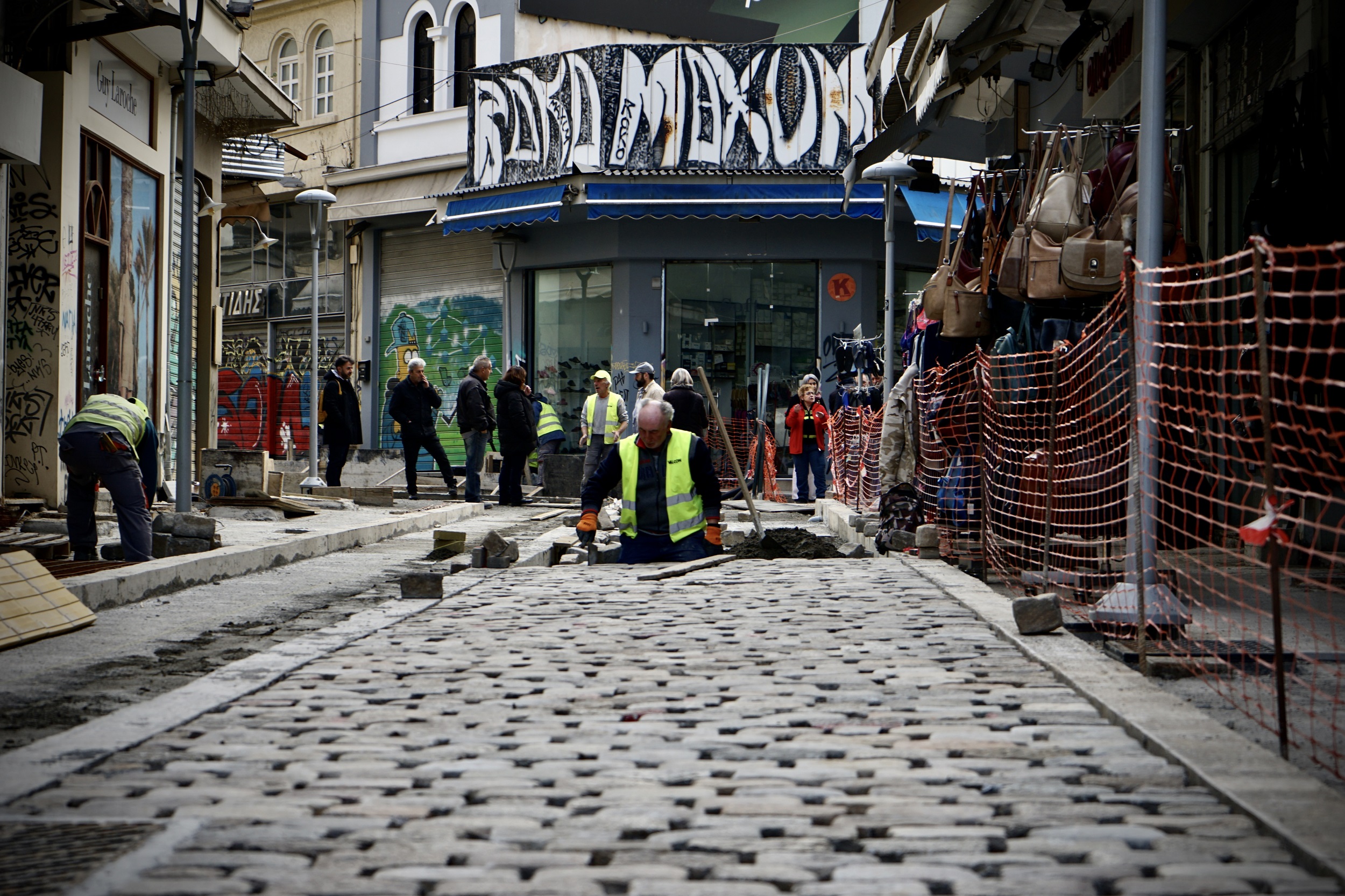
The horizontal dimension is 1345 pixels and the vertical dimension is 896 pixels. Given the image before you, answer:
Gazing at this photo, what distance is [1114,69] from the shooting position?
11008 millimetres

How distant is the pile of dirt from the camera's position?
12719mm

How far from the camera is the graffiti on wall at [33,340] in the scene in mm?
14703

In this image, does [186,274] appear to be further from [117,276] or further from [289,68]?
[289,68]

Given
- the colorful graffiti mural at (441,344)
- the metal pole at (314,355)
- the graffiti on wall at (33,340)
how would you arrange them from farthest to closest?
the colorful graffiti mural at (441,344) → the metal pole at (314,355) → the graffiti on wall at (33,340)

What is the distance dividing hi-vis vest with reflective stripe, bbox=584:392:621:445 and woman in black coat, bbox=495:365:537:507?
1.19 meters

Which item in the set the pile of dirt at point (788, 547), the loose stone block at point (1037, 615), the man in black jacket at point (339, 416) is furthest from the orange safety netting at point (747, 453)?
the loose stone block at point (1037, 615)

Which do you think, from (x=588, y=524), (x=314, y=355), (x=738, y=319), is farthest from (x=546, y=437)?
(x=588, y=524)

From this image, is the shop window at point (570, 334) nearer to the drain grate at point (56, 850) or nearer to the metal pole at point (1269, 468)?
the metal pole at point (1269, 468)

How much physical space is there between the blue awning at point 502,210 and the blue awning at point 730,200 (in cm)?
69

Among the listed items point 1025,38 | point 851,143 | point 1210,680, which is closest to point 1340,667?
point 1210,680

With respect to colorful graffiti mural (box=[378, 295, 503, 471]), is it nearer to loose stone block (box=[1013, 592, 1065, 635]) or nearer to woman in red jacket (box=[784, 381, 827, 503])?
woman in red jacket (box=[784, 381, 827, 503])

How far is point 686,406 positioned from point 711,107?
10.9m

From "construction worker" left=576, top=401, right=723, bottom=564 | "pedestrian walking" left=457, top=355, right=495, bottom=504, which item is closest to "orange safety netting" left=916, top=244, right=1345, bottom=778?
"construction worker" left=576, top=401, right=723, bottom=564

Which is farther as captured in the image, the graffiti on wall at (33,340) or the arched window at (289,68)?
the arched window at (289,68)
